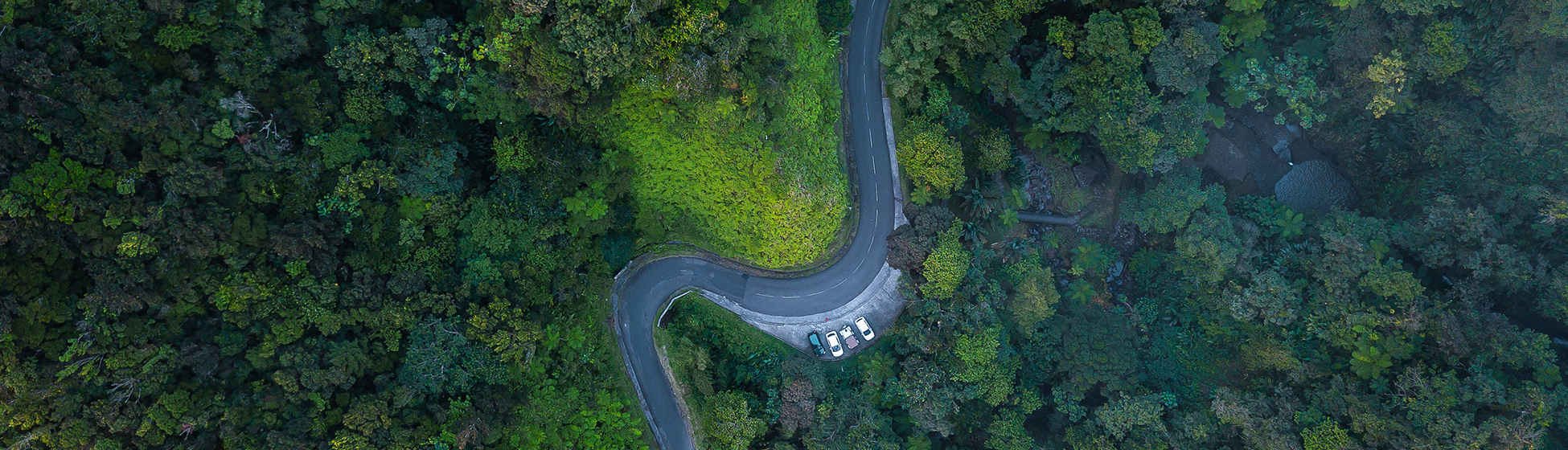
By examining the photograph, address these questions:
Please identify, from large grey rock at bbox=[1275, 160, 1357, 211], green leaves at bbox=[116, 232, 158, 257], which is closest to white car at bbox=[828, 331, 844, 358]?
large grey rock at bbox=[1275, 160, 1357, 211]

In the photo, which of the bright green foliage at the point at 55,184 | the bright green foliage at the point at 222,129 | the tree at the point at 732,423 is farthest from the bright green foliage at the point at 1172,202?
the bright green foliage at the point at 55,184

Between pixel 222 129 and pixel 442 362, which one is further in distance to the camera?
pixel 442 362

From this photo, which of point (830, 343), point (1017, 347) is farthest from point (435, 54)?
point (1017, 347)

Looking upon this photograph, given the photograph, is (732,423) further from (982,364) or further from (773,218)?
(982,364)

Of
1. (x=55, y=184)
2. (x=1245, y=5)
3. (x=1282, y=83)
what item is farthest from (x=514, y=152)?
(x=1282, y=83)

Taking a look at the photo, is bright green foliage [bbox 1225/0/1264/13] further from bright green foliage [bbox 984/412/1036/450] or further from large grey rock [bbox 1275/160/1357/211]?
bright green foliage [bbox 984/412/1036/450]

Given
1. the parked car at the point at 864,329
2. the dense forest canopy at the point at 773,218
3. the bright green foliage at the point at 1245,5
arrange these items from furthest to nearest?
the parked car at the point at 864,329, the bright green foliage at the point at 1245,5, the dense forest canopy at the point at 773,218

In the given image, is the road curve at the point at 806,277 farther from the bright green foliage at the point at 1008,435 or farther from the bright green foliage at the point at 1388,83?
the bright green foliage at the point at 1388,83
